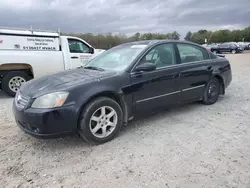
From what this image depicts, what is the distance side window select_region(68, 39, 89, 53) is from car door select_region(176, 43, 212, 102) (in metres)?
4.55

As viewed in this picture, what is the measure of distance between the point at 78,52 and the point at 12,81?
250cm

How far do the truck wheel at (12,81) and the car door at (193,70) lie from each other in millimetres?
4792

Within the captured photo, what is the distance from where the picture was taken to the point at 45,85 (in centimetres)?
318

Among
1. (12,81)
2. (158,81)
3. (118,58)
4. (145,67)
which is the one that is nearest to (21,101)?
(118,58)

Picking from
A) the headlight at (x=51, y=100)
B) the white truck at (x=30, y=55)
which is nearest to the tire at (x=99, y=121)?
the headlight at (x=51, y=100)

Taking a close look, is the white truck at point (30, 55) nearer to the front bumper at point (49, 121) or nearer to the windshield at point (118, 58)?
the windshield at point (118, 58)

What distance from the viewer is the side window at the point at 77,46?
780 cm

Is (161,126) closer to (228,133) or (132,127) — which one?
(132,127)

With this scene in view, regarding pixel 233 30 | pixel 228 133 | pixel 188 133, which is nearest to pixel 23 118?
pixel 188 133

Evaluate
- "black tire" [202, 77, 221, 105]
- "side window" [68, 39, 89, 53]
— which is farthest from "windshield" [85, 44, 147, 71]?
"side window" [68, 39, 89, 53]

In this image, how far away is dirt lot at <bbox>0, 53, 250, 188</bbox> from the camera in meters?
2.44

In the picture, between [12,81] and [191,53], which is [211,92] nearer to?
[191,53]

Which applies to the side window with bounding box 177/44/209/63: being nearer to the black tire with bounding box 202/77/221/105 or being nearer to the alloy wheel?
the black tire with bounding box 202/77/221/105

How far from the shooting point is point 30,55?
671cm
